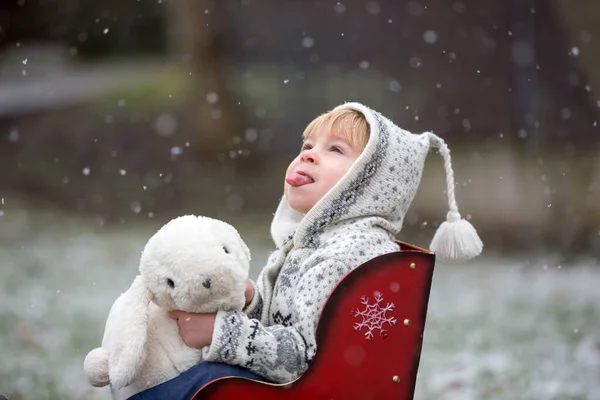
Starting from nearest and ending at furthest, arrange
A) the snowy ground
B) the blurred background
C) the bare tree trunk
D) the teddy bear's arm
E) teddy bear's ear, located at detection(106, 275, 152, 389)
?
teddy bear's ear, located at detection(106, 275, 152, 389) → the teddy bear's arm → the snowy ground → the blurred background → the bare tree trunk

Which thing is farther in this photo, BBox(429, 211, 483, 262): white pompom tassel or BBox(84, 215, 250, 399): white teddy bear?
BBox(429, 211, 483, 262): white pompom tassel

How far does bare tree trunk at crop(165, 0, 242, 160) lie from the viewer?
4.41m

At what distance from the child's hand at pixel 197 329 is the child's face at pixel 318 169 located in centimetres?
34

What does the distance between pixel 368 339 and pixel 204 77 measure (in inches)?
127

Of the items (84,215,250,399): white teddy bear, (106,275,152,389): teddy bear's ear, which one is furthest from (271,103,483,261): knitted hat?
(106,275,152,389): teddy bear's ear

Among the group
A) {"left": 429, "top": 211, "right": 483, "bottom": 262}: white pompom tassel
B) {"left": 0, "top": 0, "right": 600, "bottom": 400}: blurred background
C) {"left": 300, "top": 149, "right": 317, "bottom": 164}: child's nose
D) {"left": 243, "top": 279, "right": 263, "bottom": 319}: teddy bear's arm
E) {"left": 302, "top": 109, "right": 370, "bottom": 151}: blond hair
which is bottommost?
{"left": 243, "top": 279, "right": 263, "bottom": 319}: teddy bear's arm

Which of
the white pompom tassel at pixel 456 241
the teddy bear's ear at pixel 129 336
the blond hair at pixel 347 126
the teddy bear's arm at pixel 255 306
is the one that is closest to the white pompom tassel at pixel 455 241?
the white pompom tassel at pixel 456 241

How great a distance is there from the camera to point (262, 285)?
165cm

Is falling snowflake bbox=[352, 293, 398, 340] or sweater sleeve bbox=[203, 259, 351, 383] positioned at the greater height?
falling snowflake bbox=[352, 293, 398, 340]

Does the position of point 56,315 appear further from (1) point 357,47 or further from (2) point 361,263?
(2) point 361,263

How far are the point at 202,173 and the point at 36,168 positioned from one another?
967 millimetres

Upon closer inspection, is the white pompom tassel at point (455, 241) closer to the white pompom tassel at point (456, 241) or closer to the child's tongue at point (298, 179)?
the white pompom tassel at point (456, 241)

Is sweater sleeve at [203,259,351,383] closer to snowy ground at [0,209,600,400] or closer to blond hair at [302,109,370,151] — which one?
blond hair at [302,109,370,151]

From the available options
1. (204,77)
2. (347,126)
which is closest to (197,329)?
(347,126)
